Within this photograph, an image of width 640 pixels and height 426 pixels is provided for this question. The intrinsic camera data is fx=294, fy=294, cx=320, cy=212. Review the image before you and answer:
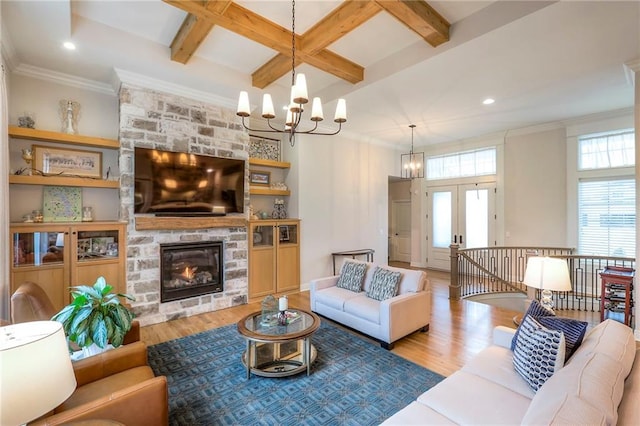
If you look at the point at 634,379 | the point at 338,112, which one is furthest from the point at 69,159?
the point at 634,379

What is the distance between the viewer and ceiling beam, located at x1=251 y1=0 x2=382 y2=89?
9.43 ft

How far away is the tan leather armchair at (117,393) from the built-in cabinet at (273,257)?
2.99 m

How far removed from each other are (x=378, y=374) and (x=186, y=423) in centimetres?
169

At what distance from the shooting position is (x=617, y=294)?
4.29 m

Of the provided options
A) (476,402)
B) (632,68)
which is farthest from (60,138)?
(632,68)

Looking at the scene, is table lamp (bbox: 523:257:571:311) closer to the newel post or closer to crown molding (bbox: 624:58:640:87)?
the newel post

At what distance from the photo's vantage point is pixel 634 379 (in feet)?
4.67

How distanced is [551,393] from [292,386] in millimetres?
2007

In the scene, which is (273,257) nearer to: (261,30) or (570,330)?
(261,30)

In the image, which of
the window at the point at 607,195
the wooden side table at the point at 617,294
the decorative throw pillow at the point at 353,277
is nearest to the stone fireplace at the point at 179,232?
the decorative throw pillow at the point at 353,277

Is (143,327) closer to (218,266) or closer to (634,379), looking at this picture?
(218,266)

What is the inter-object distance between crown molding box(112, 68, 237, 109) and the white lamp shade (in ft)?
15.4

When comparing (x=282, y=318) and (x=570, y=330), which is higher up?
(x=570, y=330)

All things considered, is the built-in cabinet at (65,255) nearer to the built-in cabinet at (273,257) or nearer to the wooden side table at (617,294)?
the built-in cabinet at (273,257)
